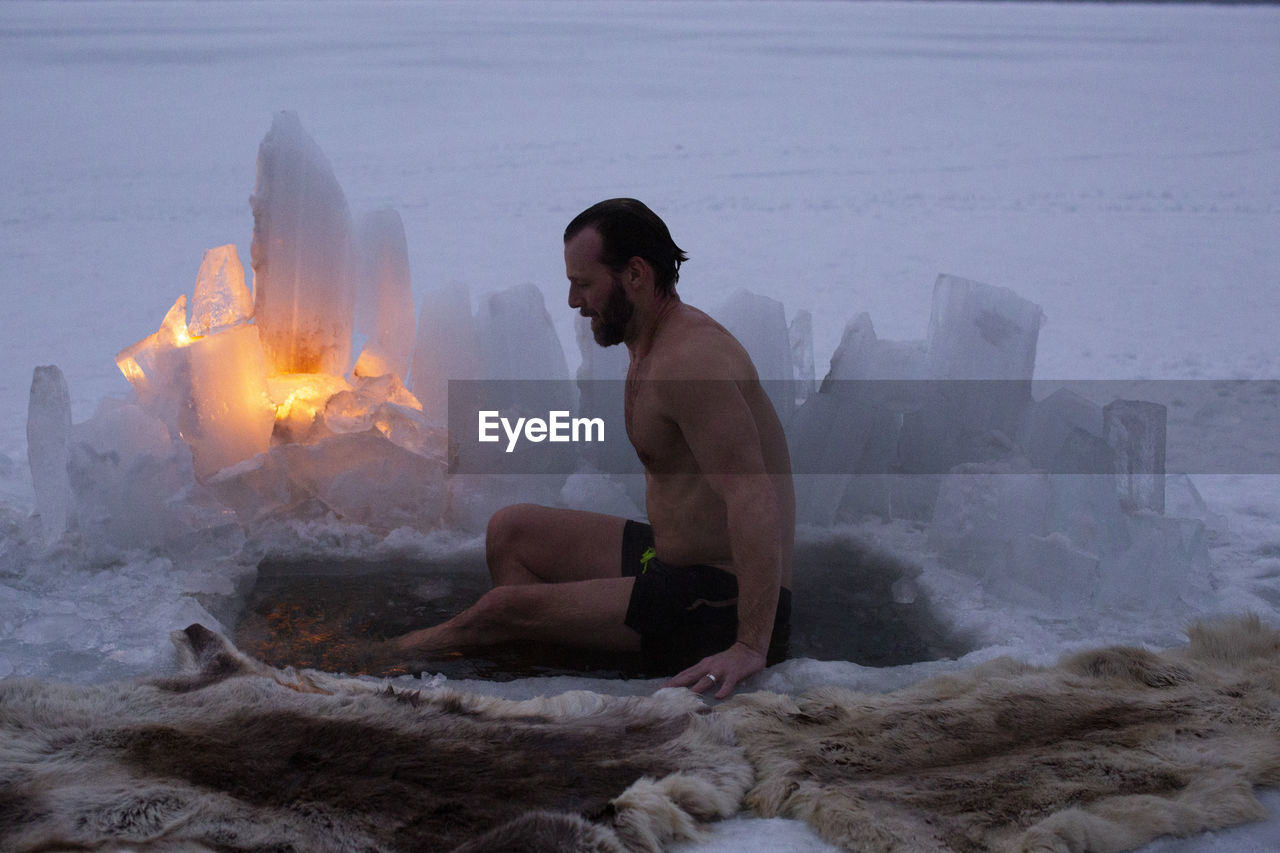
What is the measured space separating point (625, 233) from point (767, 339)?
3.89ft

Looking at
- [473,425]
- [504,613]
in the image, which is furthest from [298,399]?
[504,613]

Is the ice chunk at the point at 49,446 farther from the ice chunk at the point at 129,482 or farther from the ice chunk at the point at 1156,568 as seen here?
the ice chunk at the point at 1156,568

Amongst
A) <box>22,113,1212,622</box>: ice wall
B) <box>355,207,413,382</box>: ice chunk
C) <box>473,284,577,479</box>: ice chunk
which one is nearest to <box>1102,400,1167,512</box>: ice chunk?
<box>22,113,1212,622</box>: ice wall

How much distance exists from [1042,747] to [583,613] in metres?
1.10

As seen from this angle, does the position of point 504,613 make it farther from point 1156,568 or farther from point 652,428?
point 1156,568

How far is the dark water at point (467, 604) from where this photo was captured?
294 cm

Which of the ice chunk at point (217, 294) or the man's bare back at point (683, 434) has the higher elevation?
the ice chunk at point (217, 294)

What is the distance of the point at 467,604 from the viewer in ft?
10.8

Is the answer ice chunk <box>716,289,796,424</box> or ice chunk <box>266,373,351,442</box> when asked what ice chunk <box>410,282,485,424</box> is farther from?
ice chunk <box>716,289,796,424</box>

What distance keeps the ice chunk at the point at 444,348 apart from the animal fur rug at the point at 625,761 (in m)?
1.54

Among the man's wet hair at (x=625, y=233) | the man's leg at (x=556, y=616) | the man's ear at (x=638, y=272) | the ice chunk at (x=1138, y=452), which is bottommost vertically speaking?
the man's leg at (x=556, y=616)

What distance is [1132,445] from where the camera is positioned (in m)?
3.46

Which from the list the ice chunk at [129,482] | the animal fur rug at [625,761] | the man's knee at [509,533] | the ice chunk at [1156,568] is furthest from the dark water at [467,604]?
the ice chunk at [1156,568]

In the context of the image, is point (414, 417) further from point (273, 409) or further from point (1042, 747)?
point (1042, 747)
